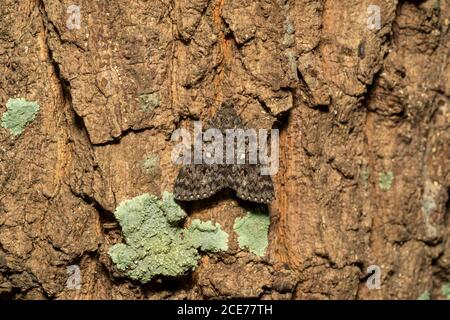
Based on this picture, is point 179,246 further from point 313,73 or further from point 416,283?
point 416,283

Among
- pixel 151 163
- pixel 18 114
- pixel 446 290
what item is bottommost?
pixel 446 290

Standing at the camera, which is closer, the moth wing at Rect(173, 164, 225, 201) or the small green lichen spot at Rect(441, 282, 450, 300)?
the moth wing at Rect(173, 164, 225, 201)

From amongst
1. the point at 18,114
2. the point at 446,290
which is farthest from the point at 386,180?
the point at 18,114

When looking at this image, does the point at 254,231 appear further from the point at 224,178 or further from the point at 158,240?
the point at 158,240

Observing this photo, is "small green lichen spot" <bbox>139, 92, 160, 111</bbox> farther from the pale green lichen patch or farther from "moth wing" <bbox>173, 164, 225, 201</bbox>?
the pale green lichen patch

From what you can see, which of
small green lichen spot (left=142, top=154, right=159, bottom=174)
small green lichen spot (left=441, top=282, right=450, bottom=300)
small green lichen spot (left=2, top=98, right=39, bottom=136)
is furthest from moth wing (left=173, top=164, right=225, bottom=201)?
small green lichen spot (left=441, top=282, right=450, bottom=300)

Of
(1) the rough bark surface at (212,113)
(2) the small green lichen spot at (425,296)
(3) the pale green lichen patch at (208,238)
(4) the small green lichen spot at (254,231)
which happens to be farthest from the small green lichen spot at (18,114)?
(2) the small green lichen spot at (425,296)

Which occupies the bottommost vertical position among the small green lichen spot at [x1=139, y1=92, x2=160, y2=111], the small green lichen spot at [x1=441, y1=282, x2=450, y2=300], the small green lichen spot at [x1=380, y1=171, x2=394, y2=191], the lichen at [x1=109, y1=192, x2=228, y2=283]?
the small green lichen spot at [x1=441, y1=282, x2=450, y2=300]
